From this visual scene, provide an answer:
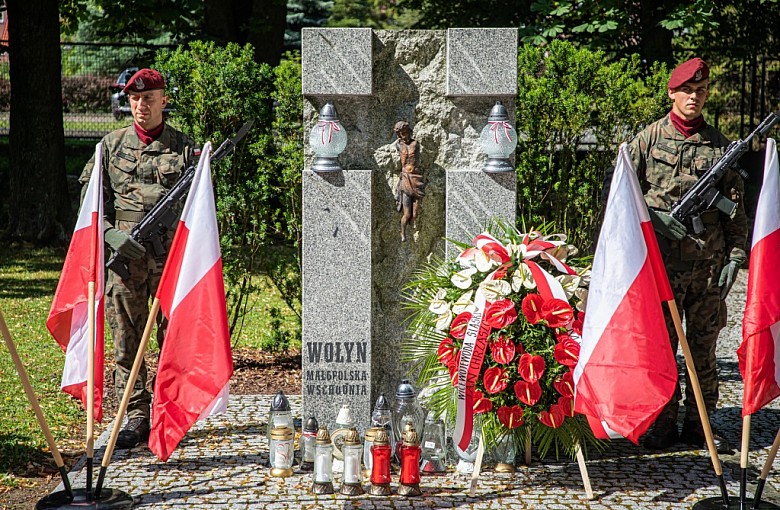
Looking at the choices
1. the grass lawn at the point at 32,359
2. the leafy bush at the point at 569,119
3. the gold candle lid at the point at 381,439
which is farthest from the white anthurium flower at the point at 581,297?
the grass lawn at the point at 32,359

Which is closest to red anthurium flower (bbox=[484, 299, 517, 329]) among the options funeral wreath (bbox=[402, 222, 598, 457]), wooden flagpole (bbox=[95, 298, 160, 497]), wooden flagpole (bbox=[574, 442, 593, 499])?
funeral wreath (bbox=[402, 222, 598, 457])

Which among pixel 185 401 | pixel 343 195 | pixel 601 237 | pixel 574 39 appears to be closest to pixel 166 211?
pixel 343 195

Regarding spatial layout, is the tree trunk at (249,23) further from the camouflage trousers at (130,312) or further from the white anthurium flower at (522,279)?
the white anthurium flower at (522,279)

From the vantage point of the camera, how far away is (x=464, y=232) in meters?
5.81

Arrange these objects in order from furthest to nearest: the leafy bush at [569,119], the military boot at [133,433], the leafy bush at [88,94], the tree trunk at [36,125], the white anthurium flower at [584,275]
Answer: the leafy bush at [88,94], the tree trunk at [36,125], the leafy bush at [569,119], the military boot at [133,433], the white anthurium flower at [584,275]

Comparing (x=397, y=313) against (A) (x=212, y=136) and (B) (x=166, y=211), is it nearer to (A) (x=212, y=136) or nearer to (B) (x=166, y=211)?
(B) (x=166, y=211)

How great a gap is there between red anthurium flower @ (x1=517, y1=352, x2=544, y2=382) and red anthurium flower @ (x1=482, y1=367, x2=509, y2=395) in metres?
0.09

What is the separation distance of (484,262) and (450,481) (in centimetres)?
129

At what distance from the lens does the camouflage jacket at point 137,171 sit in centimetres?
602

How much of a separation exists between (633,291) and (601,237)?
0.32 metres

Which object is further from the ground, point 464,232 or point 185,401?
point 464,232

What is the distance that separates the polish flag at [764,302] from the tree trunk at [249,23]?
1038 cm

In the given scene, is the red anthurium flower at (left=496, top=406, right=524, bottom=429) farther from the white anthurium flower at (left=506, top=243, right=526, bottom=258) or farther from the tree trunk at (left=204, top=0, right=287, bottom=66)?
the tree trunk at (left=204, top=0, right=287, bottom=66)

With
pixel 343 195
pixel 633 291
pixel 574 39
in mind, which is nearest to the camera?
pixel 633 291
